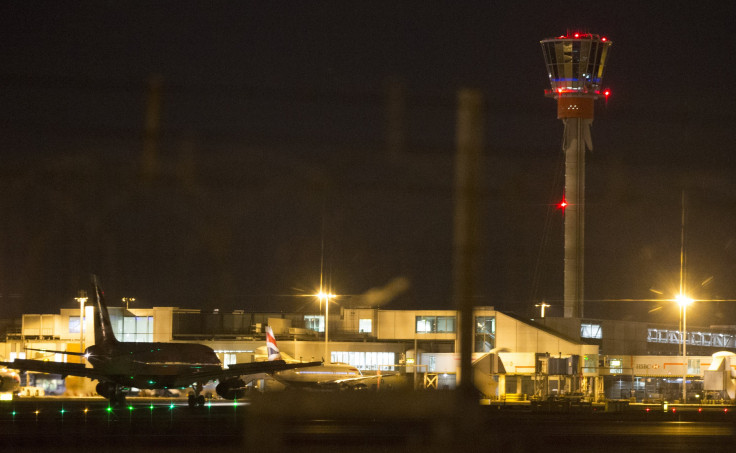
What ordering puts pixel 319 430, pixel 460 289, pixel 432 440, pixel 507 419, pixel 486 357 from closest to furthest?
pixel 460 289 → pixel 432 440 → pixel 319 430 → pixel 507 419 → pixel 486 357

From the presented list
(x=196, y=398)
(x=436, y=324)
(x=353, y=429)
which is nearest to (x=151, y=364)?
(x=196, y=398)

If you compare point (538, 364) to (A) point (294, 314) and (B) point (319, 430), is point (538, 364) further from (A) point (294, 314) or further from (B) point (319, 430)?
(B) point (319, 430)

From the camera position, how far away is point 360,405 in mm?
19438

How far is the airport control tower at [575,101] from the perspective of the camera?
13462 centimetres

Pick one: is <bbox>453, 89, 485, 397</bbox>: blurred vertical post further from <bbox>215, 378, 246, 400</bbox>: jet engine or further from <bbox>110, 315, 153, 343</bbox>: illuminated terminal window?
<bbox>110, 315, 153, 343</bbox>: illuminated terminal window

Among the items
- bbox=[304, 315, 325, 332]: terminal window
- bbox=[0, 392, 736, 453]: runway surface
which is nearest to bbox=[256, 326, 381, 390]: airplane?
bbox=[304, 315, 325, 332]: terminal window

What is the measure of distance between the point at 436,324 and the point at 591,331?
17482 millimetres

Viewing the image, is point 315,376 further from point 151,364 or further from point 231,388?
point 151,364

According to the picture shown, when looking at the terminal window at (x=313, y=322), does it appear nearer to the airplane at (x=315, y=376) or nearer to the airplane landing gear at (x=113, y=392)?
the airplane at (x=315, y=376)

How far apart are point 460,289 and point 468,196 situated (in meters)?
1.78

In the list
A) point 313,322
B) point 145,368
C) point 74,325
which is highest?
point 313,322

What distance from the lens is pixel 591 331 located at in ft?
351

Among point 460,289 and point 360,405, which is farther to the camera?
point 360,405

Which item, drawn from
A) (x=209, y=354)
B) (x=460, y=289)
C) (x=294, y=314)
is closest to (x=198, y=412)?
(x=209, y=354)
